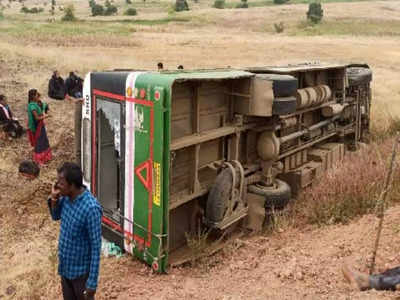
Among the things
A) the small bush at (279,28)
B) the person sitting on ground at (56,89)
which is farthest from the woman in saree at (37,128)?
the small bush at (279,28)

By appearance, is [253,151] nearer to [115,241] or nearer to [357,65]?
[115,241]

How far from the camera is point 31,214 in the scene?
7426mm

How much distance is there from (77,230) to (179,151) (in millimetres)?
2245

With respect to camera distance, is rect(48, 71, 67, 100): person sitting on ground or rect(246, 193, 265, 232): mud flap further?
rect(48, 71, 67, 100): person sitting on ground

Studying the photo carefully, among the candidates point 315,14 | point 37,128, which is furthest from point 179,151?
point 315,14

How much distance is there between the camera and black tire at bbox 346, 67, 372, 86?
10.4 meters

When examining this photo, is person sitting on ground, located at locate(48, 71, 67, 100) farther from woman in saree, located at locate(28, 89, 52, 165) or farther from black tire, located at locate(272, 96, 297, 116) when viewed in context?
black tire, located at locate(272, 96, 297, 116)

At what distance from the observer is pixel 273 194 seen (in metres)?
6.68

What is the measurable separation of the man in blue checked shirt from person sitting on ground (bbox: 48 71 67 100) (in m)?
10.7

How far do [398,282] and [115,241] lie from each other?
3352mm

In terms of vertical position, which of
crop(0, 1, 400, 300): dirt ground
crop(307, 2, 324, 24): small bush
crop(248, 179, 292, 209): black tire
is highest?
crop(307, 2, 324, 24): small bush


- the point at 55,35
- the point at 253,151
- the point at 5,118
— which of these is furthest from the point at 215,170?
the point at 55,35

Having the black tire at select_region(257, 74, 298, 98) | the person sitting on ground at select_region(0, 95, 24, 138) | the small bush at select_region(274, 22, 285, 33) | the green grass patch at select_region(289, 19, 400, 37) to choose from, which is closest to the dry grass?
the black tire at select_region(257, 74, 298, 98)

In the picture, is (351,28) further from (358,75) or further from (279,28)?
(358,75)
